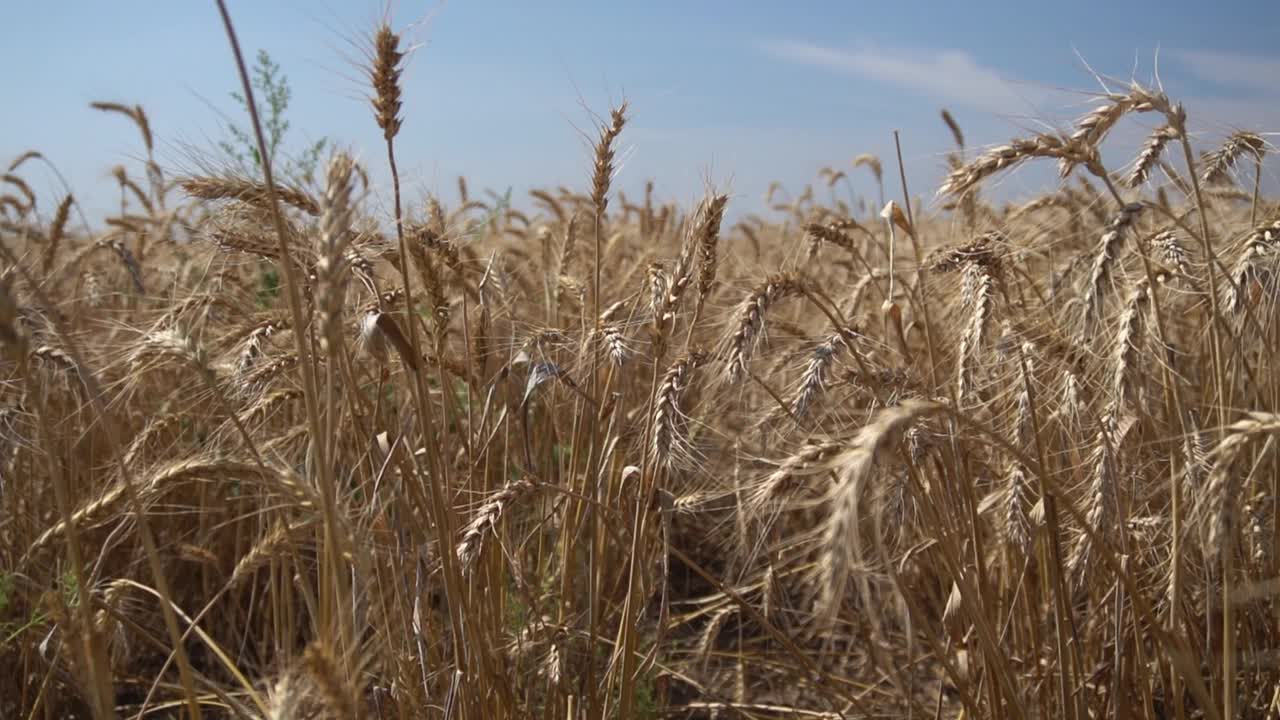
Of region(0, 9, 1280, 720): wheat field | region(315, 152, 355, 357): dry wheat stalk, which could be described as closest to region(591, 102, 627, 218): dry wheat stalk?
region(0, 9, 1280, 720): wheat field

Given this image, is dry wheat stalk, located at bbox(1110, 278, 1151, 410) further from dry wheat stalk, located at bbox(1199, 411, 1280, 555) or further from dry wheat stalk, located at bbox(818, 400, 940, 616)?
dry wheat stalk, located at bbox(818, 400, 940, 616)

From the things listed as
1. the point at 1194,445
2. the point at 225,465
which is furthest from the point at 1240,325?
the point at 225,465

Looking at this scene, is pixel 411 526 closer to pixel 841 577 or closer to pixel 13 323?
pixel 13 323

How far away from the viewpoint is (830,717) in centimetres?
211

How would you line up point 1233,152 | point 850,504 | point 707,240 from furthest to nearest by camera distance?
1. point 1233,152
2. point 707,240
3. point 850,504

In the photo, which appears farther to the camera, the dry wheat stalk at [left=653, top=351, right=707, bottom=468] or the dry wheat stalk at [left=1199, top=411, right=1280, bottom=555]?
the dry wheat stalk at [left=653, top=351, right=707, bottom=468]

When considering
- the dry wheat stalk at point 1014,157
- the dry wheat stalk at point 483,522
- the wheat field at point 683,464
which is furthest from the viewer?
the dry wheat stalk at point 1014,157

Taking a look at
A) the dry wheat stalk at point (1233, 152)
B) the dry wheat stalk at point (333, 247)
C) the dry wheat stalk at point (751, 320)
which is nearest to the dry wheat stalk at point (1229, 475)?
the dry wheat stalk at point (751, 320)

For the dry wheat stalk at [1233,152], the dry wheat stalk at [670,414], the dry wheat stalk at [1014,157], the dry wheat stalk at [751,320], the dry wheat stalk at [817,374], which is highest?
the dry wheat stalk at [1233,152]

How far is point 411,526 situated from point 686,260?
2.38ft

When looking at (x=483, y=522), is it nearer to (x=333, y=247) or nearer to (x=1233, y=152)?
(x=333, y=247)

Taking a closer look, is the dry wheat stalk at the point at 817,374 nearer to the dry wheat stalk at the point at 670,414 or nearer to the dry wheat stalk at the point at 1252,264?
the dry wheat stalk at the point at 670,414

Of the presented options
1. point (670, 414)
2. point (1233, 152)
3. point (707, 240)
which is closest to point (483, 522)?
point (670, 414)

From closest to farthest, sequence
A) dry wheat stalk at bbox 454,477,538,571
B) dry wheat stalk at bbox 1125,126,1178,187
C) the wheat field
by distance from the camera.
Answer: the wheat field, dry wheat stalk at bbox 454,477,538,571, dry wheat stalk at bbox 1125,126,1178,187
